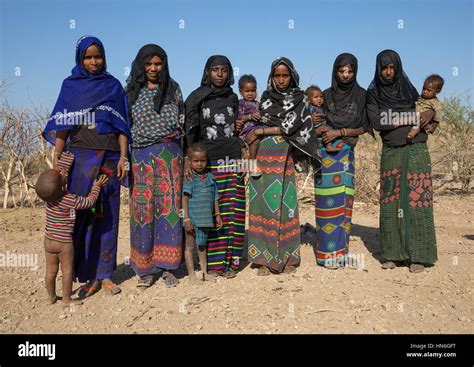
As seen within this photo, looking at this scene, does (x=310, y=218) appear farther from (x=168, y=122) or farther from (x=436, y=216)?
(x=168, y=122)

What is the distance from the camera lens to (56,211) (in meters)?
3.99

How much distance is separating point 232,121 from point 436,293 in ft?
8.67

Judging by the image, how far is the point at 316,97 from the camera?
198 inches

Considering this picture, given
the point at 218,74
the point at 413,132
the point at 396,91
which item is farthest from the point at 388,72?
the point at 218,74

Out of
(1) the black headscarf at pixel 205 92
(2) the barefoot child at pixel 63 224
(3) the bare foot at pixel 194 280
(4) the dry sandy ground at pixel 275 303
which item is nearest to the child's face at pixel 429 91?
(4) the dry sandy ground at pixel 275 303

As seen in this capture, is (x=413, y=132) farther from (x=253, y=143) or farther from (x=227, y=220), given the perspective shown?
(x=227, y=220)

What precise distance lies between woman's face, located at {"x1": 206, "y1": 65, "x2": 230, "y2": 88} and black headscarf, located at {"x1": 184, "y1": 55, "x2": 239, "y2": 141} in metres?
0.02

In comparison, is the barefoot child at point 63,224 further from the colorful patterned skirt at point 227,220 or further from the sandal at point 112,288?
the colorful patterned skirt at point 227,220

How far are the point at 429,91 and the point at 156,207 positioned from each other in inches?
123

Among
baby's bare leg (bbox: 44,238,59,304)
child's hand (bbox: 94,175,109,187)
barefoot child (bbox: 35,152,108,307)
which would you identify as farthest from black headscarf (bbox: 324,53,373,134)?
baby's bare leg (bbox: 44,238,59,304)

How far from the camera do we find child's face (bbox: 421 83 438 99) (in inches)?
189

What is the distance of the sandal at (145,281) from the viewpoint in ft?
15.1

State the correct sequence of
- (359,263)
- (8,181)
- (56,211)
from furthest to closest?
(8,181), (359,263), (56,211)
